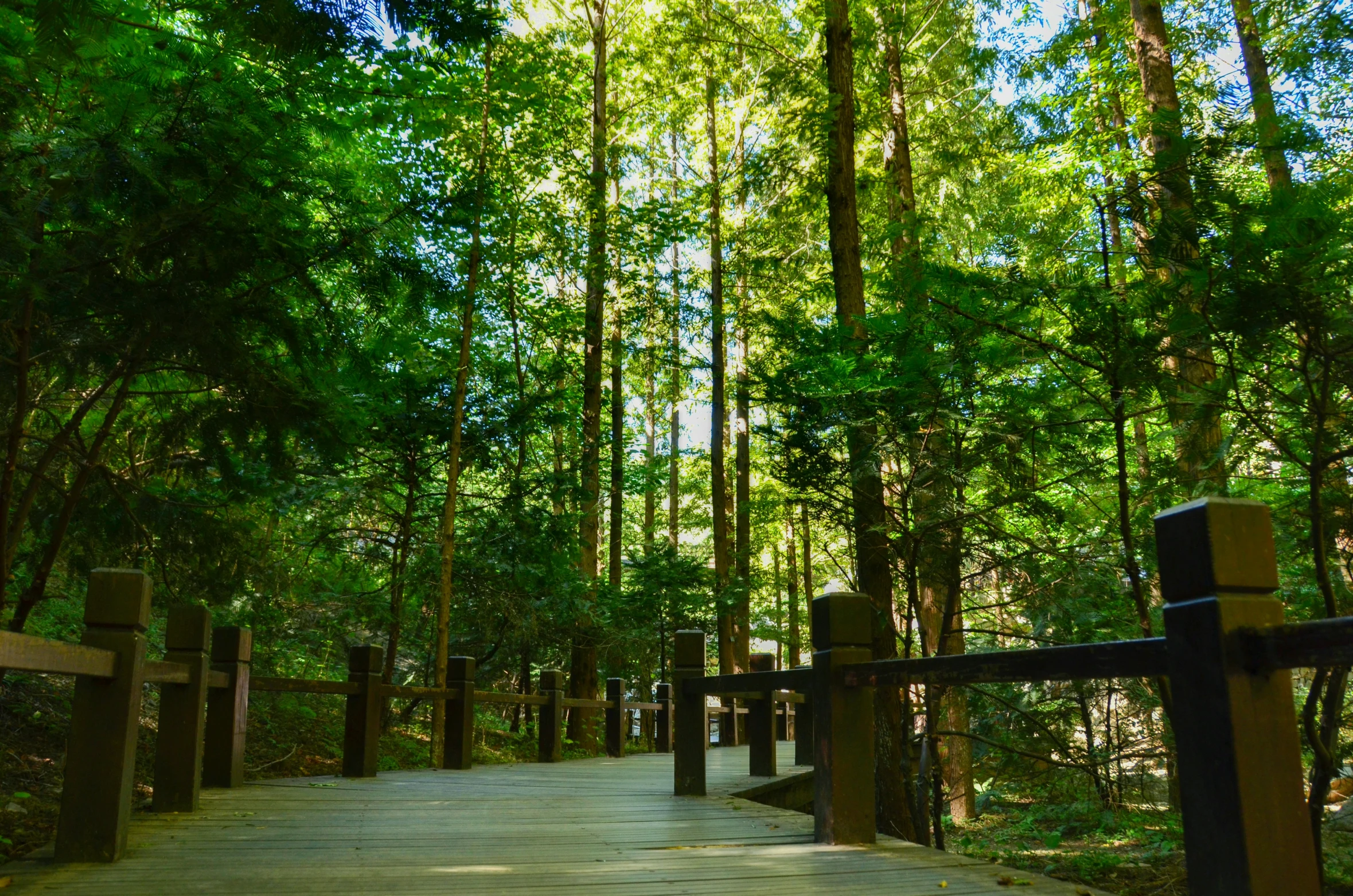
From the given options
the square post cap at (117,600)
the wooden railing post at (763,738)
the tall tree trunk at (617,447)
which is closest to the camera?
the square post cap at (117,600)

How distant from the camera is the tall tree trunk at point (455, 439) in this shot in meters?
9.88

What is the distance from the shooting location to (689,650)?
6.57 m

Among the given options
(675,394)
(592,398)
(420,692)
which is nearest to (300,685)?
(420,692)

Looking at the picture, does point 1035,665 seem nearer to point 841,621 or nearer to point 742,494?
point 841,621

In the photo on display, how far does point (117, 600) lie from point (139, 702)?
41cm

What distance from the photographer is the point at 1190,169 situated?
15.1 feet

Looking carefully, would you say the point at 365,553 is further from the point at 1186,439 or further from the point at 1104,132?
the point at 1104,132

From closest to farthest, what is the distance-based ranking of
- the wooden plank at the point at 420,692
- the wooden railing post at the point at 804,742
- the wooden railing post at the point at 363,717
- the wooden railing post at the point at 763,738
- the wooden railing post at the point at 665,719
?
the wooden railing post at the point at 363,717 → the wooden plank at the point at 420,692 → the wooden railing post at the point at 763,738 → the wooden railing post at the point at 804,742 → the wooden railing post at the point at 665,719

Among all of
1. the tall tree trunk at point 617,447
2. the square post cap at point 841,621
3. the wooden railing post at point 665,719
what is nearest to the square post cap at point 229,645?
Answer: the square post cap at point 841,621

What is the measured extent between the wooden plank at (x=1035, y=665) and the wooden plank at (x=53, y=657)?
9.28 feet

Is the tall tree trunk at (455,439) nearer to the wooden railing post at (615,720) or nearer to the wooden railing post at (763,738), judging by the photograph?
the wooden railing post at (615,720)

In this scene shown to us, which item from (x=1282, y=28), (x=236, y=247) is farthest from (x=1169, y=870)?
(x=1282, y=28)

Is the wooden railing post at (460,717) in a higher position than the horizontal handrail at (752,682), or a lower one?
lower

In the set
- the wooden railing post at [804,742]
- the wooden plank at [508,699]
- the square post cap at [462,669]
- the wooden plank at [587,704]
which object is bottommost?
the wooden railing post at [804,742]
